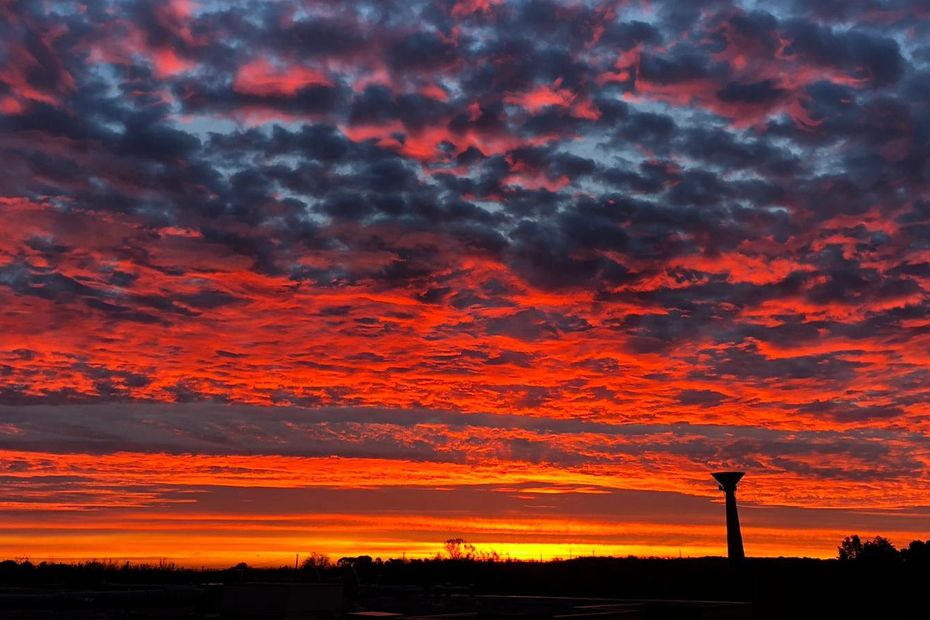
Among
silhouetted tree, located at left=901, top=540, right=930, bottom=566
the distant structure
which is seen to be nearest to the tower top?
the distant structure

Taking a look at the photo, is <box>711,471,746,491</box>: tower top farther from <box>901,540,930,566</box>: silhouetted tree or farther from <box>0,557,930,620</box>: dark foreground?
<box>901,540,930,566</box>: silhouetted tree

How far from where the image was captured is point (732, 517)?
36.3m

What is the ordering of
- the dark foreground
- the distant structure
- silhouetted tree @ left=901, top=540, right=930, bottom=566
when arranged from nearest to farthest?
the dark foreground, the distant structure, silhouetted tree @ left=901, top=540, right=930, bottom=566

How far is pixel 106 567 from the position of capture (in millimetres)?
109188

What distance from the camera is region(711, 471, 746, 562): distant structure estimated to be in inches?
1421

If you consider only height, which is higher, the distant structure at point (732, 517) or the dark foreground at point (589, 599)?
the distant structure at point (732, 517)

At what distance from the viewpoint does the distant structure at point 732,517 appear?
36.1 meters

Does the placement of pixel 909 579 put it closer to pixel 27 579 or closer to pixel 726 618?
pixel 726 618

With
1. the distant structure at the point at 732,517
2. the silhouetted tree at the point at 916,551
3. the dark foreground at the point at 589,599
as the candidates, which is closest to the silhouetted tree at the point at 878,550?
the silhouetted tree at the point at 916,551

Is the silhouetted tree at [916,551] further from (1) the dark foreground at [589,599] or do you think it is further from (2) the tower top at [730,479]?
(2) the tower top at [730,479]

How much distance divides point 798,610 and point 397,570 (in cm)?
6624

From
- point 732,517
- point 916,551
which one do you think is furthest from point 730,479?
point 916,551

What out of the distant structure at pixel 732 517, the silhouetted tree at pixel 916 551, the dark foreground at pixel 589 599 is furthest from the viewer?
the silhouetted tree at pixel 916 551

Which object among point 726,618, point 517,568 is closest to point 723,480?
point 726,618
